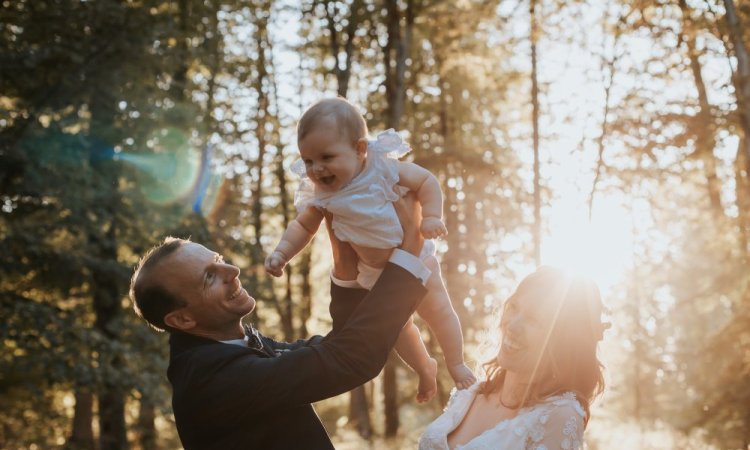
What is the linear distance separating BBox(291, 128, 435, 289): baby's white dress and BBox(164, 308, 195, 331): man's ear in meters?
0.63

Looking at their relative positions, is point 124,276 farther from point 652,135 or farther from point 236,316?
point 236,316

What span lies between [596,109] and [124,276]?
8.41 metres

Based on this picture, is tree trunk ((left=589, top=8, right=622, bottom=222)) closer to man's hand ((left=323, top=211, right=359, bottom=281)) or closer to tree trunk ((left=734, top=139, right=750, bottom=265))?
tree trunk ((left=734, top=139, right=750, bottom=265))

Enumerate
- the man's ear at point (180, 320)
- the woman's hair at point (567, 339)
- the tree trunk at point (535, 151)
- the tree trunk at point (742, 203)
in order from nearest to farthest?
the man's ear at point (180, 320) < the woman's hair at point (567, 339) < the tree trunk at point (742, 203) < the tree trunk at point (535, 151)

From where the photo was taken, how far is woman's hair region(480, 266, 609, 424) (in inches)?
114

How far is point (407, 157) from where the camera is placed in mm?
14008

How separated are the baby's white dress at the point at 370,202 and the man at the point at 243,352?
10 cm

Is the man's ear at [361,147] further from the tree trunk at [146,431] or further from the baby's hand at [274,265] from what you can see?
the tree trunk at [146,431]

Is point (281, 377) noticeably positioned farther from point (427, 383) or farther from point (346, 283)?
point (427, 383)

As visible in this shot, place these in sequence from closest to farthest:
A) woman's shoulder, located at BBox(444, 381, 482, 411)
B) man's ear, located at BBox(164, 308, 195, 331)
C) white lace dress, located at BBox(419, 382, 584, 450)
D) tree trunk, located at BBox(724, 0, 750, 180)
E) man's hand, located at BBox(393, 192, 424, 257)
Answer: man's ear, located at BBox(164, 308, 195, 331) → man's hand, located at BBox(393, 192, 424, 257) → white lace dress, located at BBox(419, 382, 584, 450) → woman's shoulder, located at BBox(444, 381, 482, 411) → tree trunk, located at BBox(724, 0, 750, 180)

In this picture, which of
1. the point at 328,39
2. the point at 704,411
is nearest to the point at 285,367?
the point at 704,411

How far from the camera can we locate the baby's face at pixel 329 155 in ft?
9.42

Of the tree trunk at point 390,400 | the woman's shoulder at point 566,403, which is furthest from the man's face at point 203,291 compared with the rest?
the tree trunk at point 390,400

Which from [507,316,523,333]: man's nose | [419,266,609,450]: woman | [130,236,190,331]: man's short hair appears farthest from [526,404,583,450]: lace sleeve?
[130,236,190,331]: man's short hair
